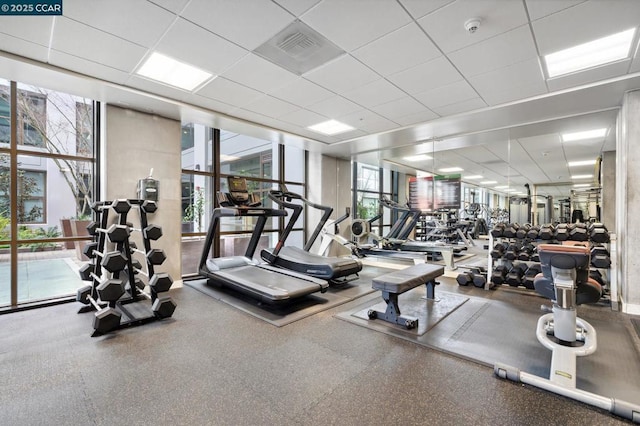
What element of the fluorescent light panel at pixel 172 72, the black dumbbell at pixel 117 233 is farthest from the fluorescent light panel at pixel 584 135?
the black dumbbell at pixel 117 233

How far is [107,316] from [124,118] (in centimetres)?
295

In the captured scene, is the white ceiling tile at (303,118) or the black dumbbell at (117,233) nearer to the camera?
the black dumbbell at (117,233)

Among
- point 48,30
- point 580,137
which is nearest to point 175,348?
point 48,30

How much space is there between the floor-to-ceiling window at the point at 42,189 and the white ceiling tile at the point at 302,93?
300 centimetres

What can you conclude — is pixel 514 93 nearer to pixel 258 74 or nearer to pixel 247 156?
pixel 258 74

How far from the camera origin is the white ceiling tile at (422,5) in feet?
7.57

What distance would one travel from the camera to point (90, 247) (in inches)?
144

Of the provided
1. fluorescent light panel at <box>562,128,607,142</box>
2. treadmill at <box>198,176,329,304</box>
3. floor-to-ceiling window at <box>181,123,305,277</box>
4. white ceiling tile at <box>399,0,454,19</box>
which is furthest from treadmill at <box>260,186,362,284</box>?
fluorescent light panel at <box>562,128,607,142</box>

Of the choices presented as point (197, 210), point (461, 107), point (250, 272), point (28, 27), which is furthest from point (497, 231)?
point (28, 27)

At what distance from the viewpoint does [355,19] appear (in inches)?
99.4

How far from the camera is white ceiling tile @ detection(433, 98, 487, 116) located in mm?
4246

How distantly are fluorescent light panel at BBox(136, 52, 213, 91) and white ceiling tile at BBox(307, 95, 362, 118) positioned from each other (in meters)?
1.63

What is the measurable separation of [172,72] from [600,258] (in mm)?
5944

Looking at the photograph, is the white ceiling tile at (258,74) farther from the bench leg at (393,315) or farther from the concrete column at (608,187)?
the concrete column at (608,187)
